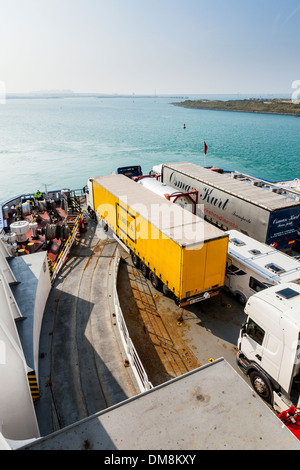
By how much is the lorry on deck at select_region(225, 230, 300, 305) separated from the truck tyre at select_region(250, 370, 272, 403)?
3960mm

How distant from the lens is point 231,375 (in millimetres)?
5793

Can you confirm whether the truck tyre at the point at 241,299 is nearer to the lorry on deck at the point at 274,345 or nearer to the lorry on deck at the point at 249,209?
the lorry on deck at the point at 249,209

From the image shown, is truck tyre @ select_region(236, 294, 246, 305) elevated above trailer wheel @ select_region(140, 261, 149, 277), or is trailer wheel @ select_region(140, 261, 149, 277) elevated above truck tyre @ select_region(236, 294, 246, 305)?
trailer wheel @ select_region(140, 261, 149, 277)

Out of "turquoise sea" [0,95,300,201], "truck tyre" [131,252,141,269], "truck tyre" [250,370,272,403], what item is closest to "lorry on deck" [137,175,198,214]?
"truck tyre" [131,252,141,269]

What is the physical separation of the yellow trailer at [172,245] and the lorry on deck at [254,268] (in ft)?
4.02

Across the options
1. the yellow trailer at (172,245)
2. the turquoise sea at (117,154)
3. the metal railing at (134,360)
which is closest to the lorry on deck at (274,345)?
the yellow trailer at (172,245)

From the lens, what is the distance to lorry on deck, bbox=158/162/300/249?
16406 mm

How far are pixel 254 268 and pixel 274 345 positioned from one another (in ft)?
15.7

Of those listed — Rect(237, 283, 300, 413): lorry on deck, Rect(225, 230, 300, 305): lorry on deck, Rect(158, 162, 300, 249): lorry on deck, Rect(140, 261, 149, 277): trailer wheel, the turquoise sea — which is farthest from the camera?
the turquoise sea

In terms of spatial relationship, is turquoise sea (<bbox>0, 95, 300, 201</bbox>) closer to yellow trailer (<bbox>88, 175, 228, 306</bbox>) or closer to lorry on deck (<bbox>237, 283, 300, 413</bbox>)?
yellow trailer (<bbox>88, 175, 228, 306</bbox>)

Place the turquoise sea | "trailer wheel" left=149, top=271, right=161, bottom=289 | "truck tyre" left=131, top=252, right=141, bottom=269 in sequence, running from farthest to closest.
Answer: the turquoise sea
"truck tyre" left=131, top=252, right=141, bottom=269
"trailer wheel" left=149, top=271, right=161, bottom=289

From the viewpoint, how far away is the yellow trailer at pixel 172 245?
477 inches

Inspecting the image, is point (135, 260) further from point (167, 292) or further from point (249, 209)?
point (249, 209)

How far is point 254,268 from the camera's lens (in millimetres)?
13094
